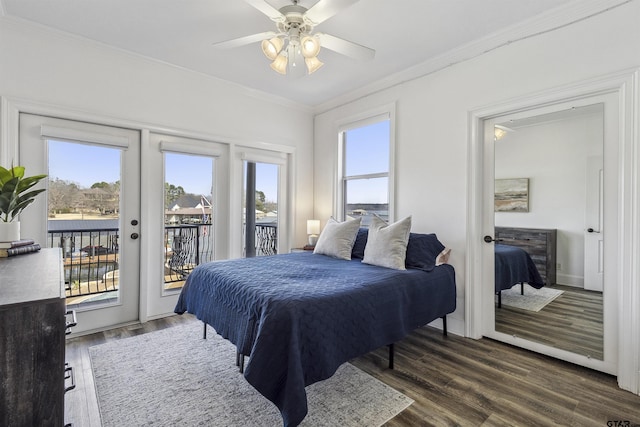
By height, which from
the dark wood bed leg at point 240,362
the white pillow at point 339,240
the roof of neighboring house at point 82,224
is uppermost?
the roof of neighboring house at point 82,224

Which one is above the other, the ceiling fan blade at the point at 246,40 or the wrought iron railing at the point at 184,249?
the ceiling fan blade at the point at 246,40

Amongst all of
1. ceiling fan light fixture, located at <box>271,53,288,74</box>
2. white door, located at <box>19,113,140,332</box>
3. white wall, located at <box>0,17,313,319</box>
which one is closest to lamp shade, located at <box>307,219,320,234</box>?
white wall, located at <box>0,17,313,319</box>

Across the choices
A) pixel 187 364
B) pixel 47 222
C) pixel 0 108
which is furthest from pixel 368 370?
pixel 0 108

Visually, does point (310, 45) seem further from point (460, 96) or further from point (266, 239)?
point (266, 239)

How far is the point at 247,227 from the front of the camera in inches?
160

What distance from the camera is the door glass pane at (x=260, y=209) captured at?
159 inches

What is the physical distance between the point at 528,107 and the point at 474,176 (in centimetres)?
69

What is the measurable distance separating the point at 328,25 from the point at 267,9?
810 millimetres

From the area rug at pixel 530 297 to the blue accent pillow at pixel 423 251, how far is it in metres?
0.73

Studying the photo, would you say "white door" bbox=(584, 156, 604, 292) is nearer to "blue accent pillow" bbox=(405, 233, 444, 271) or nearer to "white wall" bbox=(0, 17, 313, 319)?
"blue accent pillow" bbox=(405, 233, 444, 271)

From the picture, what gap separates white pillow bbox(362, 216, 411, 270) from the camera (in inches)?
105

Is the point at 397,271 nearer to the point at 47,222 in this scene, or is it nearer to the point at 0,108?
the point at 47,222

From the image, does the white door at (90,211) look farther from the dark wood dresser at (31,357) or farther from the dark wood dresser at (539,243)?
the dark wood dresser at (539,243)

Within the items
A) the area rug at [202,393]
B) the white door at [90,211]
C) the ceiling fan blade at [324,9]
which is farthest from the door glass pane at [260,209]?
the ceiling fan blade at [324,9]
